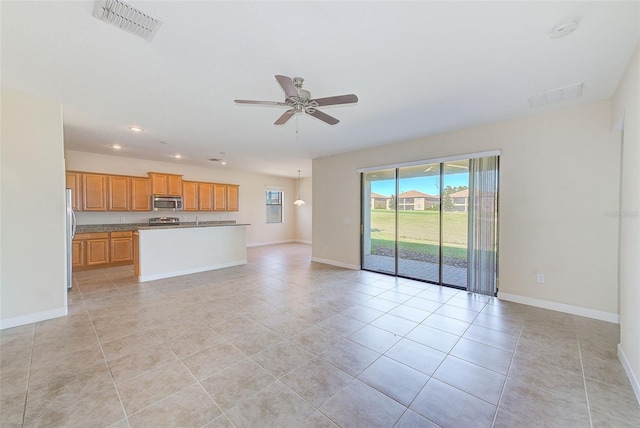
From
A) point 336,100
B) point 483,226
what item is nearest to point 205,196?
point 336,100

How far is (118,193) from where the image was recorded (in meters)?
6.40

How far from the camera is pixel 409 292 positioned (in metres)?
4.34

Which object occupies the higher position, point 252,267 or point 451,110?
point 451,110

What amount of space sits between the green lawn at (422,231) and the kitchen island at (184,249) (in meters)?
3.51

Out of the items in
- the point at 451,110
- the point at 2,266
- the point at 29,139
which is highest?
the point at 451,110

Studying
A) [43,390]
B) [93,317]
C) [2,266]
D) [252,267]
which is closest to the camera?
[43,390]

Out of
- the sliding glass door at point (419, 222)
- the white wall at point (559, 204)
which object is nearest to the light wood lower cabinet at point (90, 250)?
the sliding glass door at point (419, 222)

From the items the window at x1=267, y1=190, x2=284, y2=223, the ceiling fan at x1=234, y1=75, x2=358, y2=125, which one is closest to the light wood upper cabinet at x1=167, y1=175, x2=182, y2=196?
the window at x1=267, y1=190, x2=284, y2=223

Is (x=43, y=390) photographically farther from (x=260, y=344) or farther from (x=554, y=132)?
(x=554, y=132)

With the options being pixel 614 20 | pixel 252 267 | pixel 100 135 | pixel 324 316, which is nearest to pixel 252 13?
pixel 614 20

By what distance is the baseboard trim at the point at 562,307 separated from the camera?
127 inches

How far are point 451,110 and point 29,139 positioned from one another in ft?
18.0

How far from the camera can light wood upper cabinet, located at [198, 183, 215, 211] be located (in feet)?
26.0

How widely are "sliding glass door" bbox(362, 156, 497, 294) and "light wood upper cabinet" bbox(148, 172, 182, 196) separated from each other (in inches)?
211
